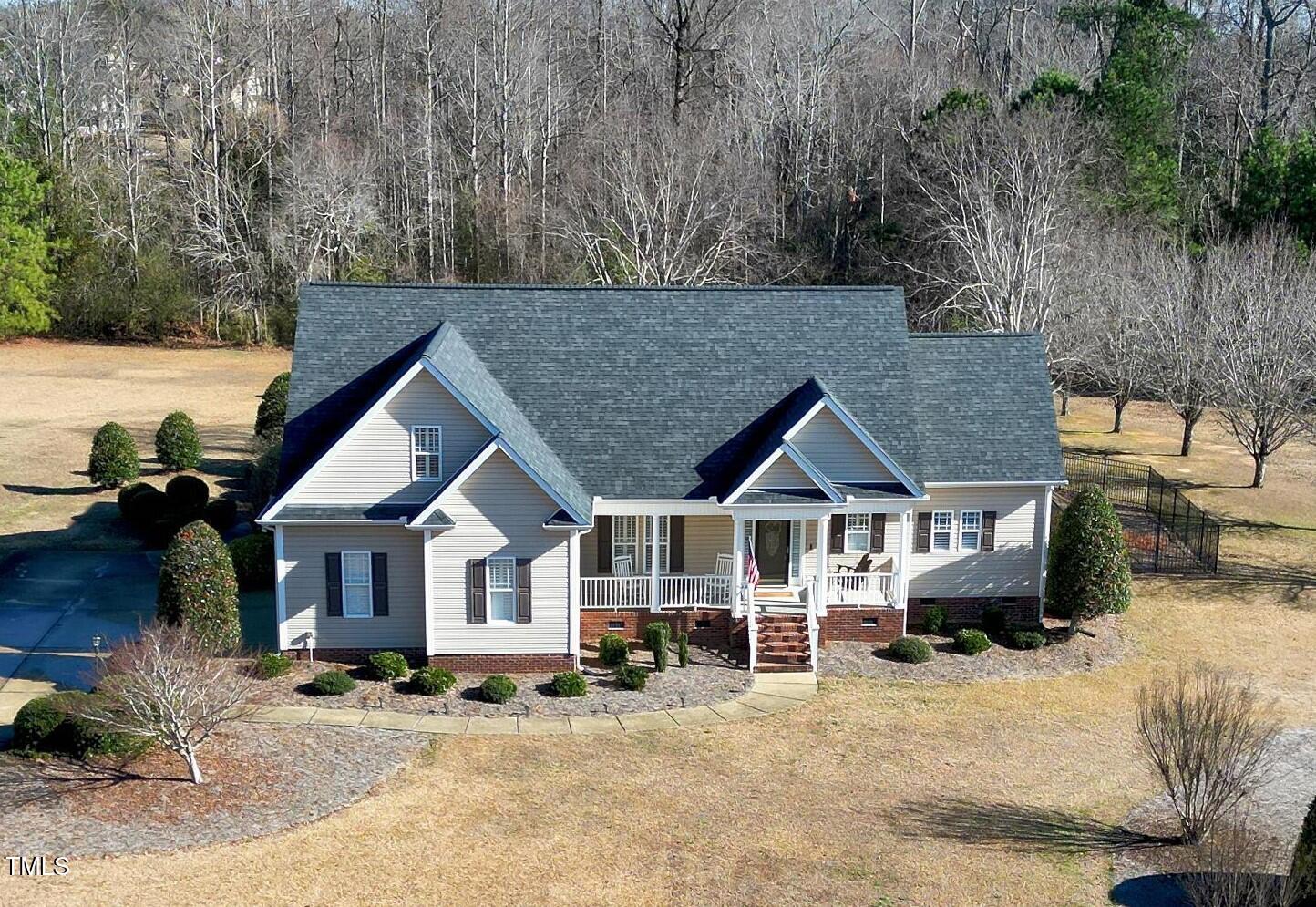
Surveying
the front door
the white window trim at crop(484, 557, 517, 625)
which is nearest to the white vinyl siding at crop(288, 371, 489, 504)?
the white window trim at crop(484, 557, 517, 625)

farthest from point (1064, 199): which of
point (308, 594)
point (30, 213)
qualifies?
point (30, 213)

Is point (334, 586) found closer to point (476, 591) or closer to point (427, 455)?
point (476, 591)

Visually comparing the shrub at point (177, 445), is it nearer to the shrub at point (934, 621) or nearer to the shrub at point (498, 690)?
the shrub at point (498, 690)

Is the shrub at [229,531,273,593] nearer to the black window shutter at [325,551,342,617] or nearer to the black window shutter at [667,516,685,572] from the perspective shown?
the black window shutter at [325,551,342,617]

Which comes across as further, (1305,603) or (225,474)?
(225,474)

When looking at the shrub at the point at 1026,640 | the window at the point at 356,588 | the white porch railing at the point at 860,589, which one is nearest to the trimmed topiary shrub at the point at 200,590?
the window at the point at 356,588

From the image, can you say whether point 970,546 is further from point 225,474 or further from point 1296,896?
point 225,474

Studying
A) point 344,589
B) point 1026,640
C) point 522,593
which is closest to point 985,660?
point 1026,640

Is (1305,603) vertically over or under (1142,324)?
under
